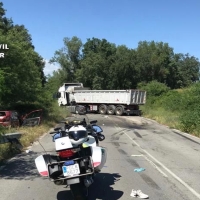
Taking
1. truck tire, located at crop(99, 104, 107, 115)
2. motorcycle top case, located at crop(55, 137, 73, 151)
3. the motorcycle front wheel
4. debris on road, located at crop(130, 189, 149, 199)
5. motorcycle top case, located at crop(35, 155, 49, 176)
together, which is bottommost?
truck tire, located at crop(99, 104, 107, 115)

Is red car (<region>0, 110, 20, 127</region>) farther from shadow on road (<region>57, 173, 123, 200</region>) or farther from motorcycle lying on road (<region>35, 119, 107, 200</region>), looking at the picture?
motorcycle lying on road (<region>35, 119, 107, 200</region>)

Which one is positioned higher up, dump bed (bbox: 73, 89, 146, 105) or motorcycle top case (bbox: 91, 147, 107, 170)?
motorcycle top case (bbox: 91, 147, 107, 170)

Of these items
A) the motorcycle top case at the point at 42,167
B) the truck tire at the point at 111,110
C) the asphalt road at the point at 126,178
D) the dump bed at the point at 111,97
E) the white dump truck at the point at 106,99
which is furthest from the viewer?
the truck tire at the point at 111,110

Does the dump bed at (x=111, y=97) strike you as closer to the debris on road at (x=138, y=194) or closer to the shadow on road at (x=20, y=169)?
the shadow on road at (x=20, y=169)

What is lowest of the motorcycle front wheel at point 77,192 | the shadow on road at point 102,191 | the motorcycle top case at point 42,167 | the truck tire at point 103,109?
the truck tire at point 103,109

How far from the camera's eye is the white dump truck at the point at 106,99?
1448 inches

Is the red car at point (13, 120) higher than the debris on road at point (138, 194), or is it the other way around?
the debris on road at point (138, 194)

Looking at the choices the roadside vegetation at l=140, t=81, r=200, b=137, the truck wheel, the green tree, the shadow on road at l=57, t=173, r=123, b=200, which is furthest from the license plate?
the green tree

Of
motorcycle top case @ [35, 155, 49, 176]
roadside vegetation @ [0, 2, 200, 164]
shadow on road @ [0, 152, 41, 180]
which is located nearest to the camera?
motorcycle top case @ [35, 155, 49, 176]

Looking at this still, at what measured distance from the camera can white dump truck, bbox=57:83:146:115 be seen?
1448 inches

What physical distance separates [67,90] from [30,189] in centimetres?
3599

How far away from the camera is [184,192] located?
6.91 metres

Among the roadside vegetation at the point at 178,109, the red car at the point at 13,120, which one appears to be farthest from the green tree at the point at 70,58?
the red car at the point at 13,120

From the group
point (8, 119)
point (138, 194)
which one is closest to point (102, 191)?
point (138, 194)
